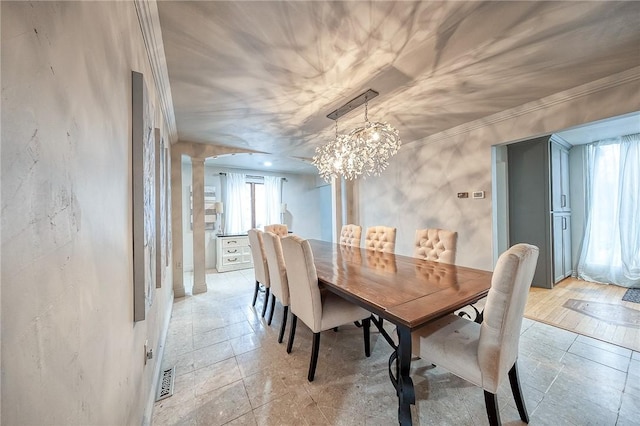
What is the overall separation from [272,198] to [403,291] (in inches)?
192

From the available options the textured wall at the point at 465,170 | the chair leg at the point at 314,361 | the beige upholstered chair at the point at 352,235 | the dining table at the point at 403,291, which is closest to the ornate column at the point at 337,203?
the textured wall at the point at 465,170

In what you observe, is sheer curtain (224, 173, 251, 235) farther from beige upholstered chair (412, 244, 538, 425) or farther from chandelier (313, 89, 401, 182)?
beige upholstered chair (412, 244, 538, 425)

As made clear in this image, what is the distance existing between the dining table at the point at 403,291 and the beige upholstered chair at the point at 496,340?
0.19 meters

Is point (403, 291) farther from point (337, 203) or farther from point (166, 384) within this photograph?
point (337, 203)

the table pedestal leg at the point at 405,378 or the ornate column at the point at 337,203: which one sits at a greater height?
the ornate column at the point at 337,203

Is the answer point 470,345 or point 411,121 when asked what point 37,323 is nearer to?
point 470,345

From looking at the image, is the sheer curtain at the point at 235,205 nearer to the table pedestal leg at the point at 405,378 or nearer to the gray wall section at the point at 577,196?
the table pedestal leg at the point at 405,378

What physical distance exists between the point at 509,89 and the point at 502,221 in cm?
180

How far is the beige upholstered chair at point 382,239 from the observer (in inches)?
110

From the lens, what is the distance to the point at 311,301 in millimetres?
1719

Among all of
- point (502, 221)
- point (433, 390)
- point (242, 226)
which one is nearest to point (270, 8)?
point (433, 390)

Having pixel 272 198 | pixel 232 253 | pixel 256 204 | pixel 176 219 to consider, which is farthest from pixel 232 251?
pixel 176 219

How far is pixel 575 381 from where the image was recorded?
5.46 ft

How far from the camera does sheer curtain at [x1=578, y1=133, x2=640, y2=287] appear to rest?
344 cm
